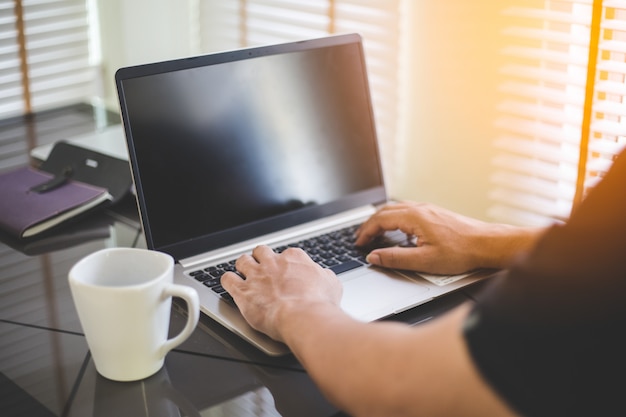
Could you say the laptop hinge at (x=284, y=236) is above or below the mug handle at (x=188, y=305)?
below

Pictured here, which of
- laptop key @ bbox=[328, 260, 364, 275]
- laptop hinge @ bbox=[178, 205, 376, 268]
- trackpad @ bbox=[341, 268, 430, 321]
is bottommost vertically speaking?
trackpad @ bbox=[341, 268, 430, 321]

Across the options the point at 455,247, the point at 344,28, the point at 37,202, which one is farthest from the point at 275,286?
the point at 344,28

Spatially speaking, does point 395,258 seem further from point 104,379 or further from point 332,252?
point 104,379

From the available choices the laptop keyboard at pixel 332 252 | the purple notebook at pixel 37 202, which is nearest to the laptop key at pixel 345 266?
the laptop keyboard at pixel 332 252

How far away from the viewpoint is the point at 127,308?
2.94 feet

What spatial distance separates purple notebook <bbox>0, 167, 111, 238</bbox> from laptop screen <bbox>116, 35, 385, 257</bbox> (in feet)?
0.90

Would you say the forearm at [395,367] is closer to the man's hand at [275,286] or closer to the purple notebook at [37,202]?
the man's hand at [275,286]

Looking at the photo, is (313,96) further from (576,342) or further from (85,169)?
(576,342)

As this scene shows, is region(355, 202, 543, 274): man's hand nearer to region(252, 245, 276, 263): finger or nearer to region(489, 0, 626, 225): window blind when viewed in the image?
region(252, 245, 276, 263): finger

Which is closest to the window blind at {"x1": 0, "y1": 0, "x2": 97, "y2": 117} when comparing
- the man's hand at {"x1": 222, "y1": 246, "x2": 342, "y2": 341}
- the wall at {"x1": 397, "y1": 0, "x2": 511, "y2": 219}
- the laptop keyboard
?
the wall at {"x1": 397, "y1": 0, "x2": 511, "y2": 219}

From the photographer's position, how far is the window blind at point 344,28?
1.72 meters

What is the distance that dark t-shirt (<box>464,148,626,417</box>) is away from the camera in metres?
0.63

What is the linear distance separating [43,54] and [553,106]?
1.29 meters

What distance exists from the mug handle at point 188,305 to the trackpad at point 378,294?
22 cm
